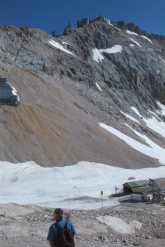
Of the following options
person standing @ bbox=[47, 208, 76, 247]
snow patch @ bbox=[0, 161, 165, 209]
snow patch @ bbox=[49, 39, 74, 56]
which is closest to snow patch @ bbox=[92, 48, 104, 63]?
snow patch @ bbox=[49, 39, 74, 56]

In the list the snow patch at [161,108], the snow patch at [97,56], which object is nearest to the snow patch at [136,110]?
the snow patch at [161,108]

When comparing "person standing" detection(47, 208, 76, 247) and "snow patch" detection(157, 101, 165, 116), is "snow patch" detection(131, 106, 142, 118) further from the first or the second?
"person standing" detection(47, 208, 76, 247)

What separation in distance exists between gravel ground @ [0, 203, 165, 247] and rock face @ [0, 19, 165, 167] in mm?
27732

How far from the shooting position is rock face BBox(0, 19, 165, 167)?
56.2 metres

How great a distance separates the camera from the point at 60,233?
930 cm

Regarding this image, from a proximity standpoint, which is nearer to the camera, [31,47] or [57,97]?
[57,97]

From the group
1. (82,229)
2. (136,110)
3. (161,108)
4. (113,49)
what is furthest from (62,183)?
(113,49)

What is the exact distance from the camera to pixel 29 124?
57.6 meters

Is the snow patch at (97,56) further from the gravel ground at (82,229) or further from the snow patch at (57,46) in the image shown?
the gravel ground at (82,229)

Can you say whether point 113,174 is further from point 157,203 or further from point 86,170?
point 157,203

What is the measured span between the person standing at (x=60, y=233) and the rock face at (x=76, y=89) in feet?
136

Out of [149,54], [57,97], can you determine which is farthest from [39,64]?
[149,54]

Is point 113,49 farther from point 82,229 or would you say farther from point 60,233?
point 60,233

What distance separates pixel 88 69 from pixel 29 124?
1498 inches
